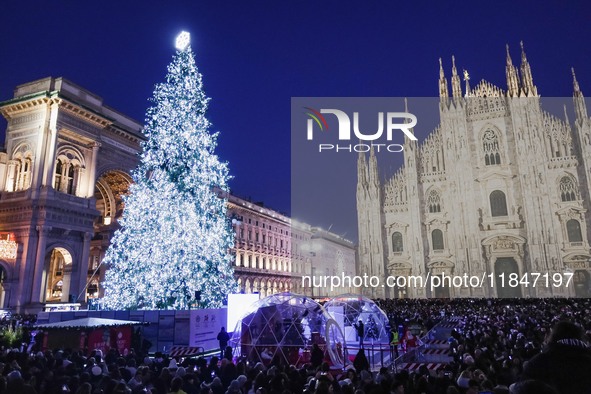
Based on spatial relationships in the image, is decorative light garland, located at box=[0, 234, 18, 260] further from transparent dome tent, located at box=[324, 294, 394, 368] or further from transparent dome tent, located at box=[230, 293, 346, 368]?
transparent dome tent, located at box=[324, 294, 394, 368]

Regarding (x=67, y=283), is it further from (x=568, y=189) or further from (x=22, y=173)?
(x=568, y=189)

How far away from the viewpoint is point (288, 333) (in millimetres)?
13961

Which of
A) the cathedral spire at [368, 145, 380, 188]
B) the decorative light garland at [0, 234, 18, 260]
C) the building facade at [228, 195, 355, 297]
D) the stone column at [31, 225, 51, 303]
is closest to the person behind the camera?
the stone column at [31, 225, 51, 303]

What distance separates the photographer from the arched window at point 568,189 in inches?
1624

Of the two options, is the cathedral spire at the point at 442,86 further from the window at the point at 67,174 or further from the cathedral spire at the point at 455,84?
the window at the point at 67,174

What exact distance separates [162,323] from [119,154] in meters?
23.3

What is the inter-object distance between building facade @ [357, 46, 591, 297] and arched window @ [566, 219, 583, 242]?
96 millimetres

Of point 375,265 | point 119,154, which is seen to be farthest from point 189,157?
point 375,265

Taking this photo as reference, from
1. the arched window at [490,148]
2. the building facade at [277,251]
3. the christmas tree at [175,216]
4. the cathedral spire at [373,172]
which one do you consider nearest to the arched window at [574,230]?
the arched window at [490,148]

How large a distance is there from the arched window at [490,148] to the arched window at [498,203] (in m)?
3.36

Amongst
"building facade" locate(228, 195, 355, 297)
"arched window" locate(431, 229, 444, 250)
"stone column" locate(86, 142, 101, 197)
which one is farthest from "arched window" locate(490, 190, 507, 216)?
"stone column" locate(86, 142, 101, 197)

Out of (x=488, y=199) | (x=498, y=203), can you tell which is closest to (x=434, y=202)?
(x=488, y=199)

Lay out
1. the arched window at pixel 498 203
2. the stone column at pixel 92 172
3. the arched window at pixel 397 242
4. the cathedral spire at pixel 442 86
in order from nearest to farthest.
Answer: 1. the stone column at pixel 92 172
2. the arched window at pixel 498 203
3. the arched window at pixel 397 242
4. the cathedral spire at pixel 442 86

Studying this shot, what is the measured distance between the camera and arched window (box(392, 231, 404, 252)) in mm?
47156
